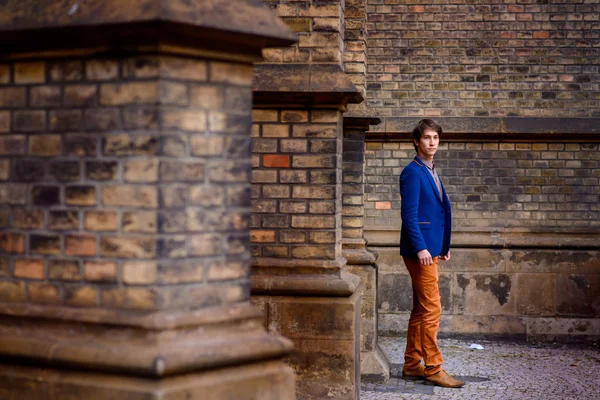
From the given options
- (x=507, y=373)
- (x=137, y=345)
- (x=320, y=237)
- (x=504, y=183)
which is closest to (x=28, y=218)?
(x=137, y=345)

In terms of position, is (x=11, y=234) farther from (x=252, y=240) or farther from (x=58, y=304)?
(x=252, y=240)

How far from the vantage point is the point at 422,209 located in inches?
259

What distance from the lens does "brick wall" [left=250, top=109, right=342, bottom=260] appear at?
17.0 ft

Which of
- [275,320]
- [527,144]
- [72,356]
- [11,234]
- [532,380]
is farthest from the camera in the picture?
[527,144]

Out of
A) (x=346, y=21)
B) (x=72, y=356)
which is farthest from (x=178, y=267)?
(x=346, y=21)

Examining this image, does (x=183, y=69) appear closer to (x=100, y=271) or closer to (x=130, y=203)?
(x=130, y=203)

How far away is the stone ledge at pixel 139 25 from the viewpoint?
295cm

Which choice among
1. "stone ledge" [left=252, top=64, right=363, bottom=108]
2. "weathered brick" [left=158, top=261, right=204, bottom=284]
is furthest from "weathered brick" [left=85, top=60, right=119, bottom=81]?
"stone ledge" [left=252, top=64, right=363, bottom=108]

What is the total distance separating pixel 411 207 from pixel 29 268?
369cm

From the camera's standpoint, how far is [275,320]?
518 centimetres

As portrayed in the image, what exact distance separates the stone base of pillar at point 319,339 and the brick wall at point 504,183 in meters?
4.42

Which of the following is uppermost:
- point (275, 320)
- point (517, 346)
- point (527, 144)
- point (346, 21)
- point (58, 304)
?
point (346, 21)

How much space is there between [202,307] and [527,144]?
7.01 m

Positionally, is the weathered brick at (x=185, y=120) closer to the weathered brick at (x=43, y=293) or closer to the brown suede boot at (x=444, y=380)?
the weathered brick at (x=43, y=293)
